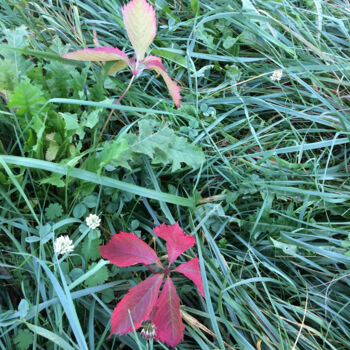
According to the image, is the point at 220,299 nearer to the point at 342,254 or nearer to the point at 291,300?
the point at 291,300

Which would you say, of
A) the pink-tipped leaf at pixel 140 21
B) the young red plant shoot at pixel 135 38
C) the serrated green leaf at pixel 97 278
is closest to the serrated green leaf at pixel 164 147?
the young red plant shoot at pixel 135 38

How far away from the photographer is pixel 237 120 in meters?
1.60

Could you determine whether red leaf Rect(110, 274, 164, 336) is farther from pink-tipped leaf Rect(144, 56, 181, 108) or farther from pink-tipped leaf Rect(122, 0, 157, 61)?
pink-tipped leaf Rect(122, 0, 157, 61)

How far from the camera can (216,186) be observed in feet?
4.72

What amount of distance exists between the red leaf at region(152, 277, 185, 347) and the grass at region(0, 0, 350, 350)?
0.25 ft

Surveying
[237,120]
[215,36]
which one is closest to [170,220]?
[237,120]

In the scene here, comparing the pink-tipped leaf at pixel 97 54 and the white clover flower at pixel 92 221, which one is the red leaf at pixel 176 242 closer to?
the white clover flower at pixel 92 221

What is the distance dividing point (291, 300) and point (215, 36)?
1.31m

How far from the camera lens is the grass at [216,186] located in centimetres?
114

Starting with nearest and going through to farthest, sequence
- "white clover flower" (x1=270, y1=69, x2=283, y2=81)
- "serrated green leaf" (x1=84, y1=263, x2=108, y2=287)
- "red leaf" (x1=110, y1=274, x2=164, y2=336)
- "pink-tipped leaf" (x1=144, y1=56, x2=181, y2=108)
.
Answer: "red leaf" (x1=110, y1=274, x2=164, y2=336), "serrated green leaf" (x1=84, y1=263, x2=108, y2=287), "pink-tipped leaf" (x1=144, y1=56, x2=181, y2=108), "white clover flower" (x1=270, y1=69, x2=283, y2=81)

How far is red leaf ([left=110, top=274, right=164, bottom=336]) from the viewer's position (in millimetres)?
994

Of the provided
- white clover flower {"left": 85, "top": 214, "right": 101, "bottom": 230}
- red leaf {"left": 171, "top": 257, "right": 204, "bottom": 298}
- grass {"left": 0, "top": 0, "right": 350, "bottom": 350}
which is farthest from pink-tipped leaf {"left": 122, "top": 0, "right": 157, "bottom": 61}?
red leaf {"left": 171, "top": 257, "right": 204, "bottom": 298}

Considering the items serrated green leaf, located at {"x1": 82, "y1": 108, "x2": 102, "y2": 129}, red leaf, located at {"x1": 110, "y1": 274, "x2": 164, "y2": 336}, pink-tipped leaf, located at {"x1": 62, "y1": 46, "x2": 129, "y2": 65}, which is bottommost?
red leaf, located at {"x1": 110, "y1": 274, "x2": 164, "y2": 336}

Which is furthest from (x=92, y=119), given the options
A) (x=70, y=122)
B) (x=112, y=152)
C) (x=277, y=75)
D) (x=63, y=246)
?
(x=277, y=75)
